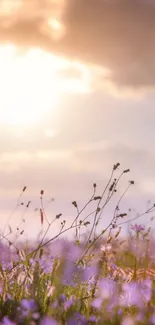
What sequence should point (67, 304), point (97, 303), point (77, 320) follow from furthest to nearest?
1. point (97, 303)
2. point (67, 304)
3. point (77, 320)

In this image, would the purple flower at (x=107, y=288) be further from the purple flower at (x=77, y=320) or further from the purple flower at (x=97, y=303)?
the purple flower at (x=77, y=320)

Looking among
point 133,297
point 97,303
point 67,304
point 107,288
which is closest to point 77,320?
point 67,304

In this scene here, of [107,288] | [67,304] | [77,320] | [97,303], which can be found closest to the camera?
[77,320]

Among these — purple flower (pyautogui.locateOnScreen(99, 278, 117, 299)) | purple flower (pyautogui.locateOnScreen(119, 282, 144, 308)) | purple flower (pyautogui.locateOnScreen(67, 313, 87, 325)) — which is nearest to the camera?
purple flower (pyautogui.locateOnScreen(67, 313, 87, 325))

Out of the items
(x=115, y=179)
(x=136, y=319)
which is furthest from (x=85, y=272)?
(x=136, y=319)

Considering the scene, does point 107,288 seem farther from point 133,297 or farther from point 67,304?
point 67,304

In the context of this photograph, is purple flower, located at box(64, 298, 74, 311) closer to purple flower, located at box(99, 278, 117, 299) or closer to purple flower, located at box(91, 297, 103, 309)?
purple flower, located at box(91, 297, 103, 309)

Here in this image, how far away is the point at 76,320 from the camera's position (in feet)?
12.8

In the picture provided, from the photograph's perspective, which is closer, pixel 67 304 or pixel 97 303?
pixel 67 304

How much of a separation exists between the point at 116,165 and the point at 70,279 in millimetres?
1168

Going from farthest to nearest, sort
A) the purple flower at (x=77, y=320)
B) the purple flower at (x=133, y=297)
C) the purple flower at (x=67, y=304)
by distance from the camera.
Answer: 1. the purple flower at (x=133, y=297)
2. the purple flower at (x=67, y=304)
3. the purple flower at (x=77, y=320)

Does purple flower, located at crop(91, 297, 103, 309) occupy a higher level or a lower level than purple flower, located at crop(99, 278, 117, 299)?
lower

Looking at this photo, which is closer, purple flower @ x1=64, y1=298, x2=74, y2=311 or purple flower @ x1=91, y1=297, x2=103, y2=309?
purple flower @ x1=64, y1=298, x2=74, y2=311

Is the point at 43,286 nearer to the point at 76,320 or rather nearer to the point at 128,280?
the point at 128,280
